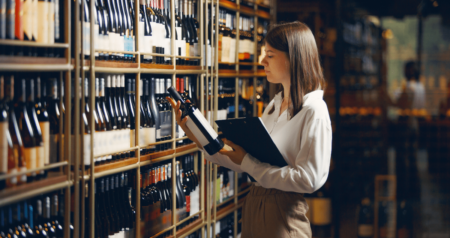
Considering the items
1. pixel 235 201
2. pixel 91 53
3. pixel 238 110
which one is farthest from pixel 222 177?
pixel 91 53

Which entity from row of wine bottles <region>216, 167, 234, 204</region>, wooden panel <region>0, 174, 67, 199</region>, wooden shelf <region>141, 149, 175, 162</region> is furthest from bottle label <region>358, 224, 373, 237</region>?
wooden panel <region>0, 174, 67, 199</region>

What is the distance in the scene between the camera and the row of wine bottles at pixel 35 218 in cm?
176

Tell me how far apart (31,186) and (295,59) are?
1.32 m

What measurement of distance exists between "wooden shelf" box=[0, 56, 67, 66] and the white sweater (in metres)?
0.97

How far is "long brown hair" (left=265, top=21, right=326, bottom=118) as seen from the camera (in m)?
1.96

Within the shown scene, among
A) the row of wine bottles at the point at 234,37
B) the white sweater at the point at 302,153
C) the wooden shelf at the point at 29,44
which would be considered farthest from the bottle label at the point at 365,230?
the wooden shelf at the point at 29,44

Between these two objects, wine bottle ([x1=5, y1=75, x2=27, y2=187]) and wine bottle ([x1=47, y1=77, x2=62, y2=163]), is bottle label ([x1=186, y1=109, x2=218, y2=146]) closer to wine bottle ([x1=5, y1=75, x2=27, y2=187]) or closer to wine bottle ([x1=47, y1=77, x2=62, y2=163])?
wine bottle ([x1=47, y1=77, x2=62, y2=163])

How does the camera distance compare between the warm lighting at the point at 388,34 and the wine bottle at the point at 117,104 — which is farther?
the warm lighting at the point at 388,34

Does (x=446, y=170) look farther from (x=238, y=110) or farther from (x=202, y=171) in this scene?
(x=202, y=171)

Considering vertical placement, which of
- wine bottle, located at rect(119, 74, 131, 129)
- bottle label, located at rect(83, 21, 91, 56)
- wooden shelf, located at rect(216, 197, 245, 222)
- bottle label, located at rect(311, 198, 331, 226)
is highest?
bottle label, located at rect(83, 21, 91, 56)

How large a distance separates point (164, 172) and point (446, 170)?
4932 millimetres

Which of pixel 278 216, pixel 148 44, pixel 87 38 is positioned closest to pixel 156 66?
pixel 148 44

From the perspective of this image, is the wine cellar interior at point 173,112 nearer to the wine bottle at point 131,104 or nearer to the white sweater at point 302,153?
the wine bottle at point 131,104

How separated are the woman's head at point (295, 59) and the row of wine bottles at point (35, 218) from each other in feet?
4.01
